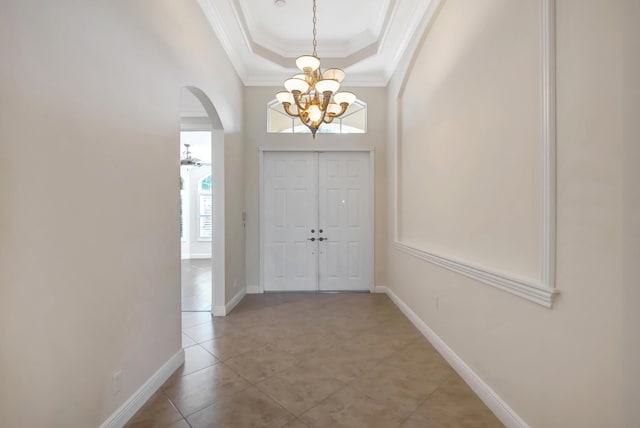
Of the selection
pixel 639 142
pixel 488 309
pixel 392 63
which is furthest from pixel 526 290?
pixel 392 63

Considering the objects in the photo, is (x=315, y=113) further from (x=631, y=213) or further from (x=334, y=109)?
Result: (x=631, y=213)

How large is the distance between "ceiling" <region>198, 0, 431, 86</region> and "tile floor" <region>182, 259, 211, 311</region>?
3547 millimetres

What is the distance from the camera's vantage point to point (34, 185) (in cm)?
126

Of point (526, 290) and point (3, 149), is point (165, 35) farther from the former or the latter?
point (526, 290)

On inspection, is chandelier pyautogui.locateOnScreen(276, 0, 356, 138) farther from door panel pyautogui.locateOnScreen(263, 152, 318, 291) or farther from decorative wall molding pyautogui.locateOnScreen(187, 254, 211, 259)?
decorative wall molding pyautogui.locateOnScreen(187, 254, 211, 259)

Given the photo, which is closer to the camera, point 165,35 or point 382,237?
point 165,35

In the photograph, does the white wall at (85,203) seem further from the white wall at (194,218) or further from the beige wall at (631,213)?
the white wall at (194,218)

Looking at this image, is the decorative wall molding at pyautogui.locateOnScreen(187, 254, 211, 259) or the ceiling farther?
the decorative wall molding at pyautogui.locateOnScreen(187, 254, 211, 259)

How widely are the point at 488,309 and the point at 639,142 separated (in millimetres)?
1351

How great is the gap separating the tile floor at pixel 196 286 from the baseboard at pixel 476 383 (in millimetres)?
2931

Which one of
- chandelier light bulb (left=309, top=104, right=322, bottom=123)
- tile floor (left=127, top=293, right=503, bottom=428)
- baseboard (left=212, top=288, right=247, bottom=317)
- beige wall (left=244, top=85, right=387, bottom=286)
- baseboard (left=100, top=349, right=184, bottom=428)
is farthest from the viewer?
beige wall (left=244, top=85, right=387, bottom=286)

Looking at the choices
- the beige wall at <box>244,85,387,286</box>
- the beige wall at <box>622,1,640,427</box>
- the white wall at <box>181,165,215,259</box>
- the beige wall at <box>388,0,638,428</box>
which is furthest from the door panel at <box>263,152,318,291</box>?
the white wall at <box>181,165,215,259</box>

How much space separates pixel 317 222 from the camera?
16.2 ft

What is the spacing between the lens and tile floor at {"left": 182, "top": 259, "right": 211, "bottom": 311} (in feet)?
14.2
